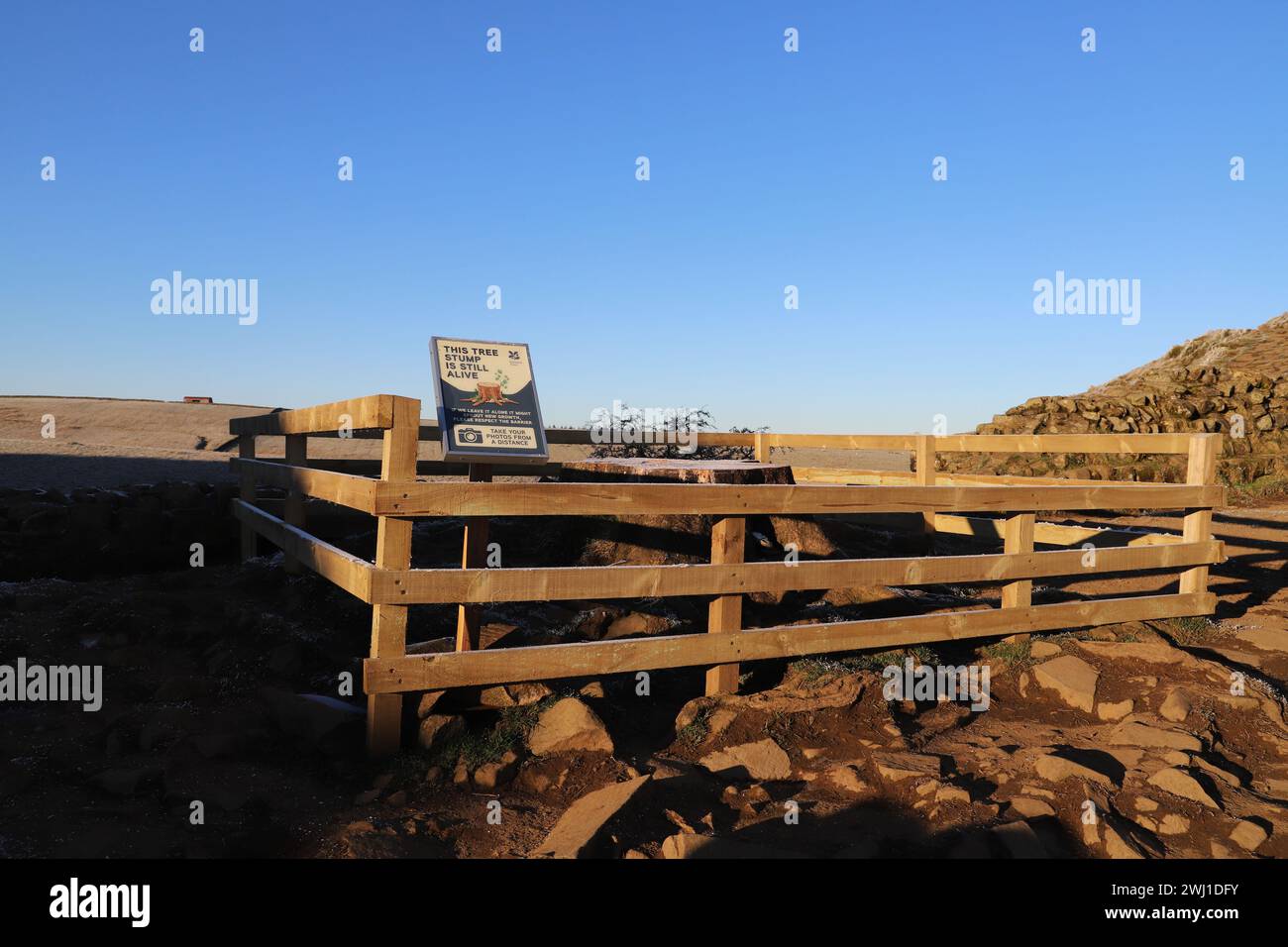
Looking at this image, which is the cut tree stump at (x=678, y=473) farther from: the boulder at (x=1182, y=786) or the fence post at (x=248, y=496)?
the boulder at (x=1182, y=786)

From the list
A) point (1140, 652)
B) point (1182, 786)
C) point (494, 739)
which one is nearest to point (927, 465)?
point (1140, 652)

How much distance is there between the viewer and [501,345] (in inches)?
205

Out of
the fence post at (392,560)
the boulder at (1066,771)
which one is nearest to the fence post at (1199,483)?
the boulder at (1066,771)

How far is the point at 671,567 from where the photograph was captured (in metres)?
4.93

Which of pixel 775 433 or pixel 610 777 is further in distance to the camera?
pixel 775 433

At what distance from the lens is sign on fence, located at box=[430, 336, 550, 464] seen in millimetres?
4797

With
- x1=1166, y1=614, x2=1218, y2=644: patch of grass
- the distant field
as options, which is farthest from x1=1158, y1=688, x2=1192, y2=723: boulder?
the distant field

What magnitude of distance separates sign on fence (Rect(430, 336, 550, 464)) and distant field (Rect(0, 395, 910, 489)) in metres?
6.51

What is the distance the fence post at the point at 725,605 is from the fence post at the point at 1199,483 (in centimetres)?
455
